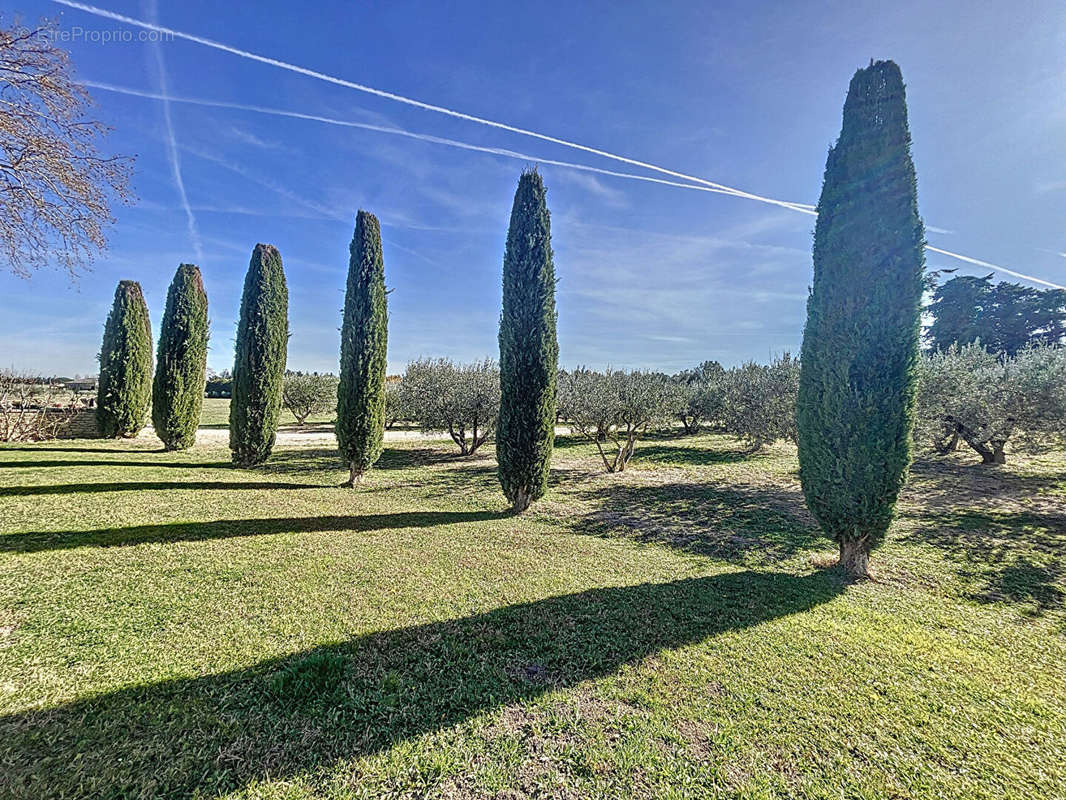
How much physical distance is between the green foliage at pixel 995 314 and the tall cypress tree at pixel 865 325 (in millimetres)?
29253

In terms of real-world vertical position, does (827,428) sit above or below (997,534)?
above

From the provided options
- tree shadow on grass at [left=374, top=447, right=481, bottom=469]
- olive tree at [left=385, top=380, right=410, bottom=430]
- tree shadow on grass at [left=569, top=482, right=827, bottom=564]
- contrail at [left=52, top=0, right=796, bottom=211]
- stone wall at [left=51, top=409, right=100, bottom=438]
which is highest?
contrail at [left=52, top=0, right=796, bottom=211]

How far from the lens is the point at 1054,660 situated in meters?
4.05

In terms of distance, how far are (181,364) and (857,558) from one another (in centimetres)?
1858

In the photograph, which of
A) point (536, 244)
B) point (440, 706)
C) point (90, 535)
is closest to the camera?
point (440, 706)

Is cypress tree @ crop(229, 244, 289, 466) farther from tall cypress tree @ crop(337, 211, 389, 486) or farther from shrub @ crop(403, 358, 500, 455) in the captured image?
shrub @ crop(403, 358, 500, 455)

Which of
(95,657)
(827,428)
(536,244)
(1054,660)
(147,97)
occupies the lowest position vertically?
(1054,660)

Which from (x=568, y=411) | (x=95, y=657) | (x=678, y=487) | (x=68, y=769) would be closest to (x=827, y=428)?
(x=678, y=487)

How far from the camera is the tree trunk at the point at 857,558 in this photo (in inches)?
232

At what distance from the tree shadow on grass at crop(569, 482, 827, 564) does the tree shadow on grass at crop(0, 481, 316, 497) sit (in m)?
7.29

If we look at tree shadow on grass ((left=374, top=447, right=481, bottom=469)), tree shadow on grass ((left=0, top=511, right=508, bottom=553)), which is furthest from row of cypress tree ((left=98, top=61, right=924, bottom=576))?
tree shadow on grass ((left=374, top=447, right=481, bottom=469))

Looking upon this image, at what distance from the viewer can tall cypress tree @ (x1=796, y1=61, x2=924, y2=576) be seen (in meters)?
5.66

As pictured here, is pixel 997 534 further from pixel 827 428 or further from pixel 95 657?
pixel 95 657

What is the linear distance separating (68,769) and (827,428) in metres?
7.84
